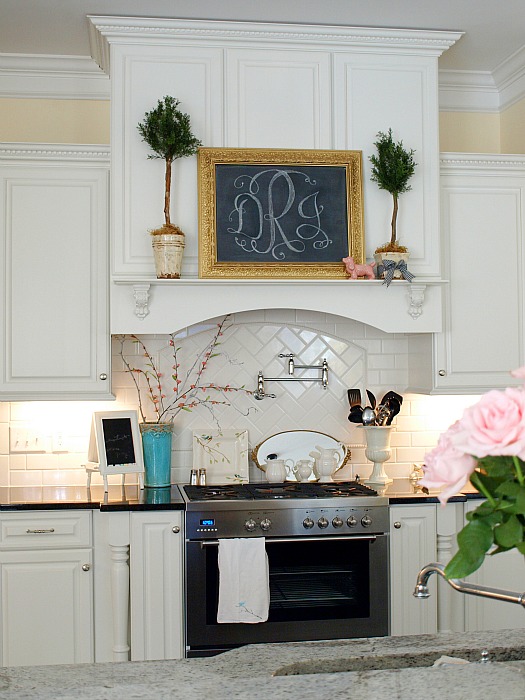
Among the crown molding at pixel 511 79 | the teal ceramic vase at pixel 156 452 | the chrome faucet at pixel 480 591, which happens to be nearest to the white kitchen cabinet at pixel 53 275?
the teal ceramic vase at pixel 156 452

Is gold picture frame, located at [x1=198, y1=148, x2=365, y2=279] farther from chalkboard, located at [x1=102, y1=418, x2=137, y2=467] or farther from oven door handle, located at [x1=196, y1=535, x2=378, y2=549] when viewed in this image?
oven door handle, located at [x1=196, y1=535, x2=378, y2=549]

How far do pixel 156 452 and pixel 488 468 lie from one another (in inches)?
109

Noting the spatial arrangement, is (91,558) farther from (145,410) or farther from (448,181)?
(448,181)

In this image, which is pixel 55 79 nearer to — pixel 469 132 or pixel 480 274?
pixel 469 132

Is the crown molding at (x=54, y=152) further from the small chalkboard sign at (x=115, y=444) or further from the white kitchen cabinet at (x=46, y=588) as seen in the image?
the white kitchen cabinet at (x=46, y=588)

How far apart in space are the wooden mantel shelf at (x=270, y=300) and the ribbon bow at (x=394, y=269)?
1.4 inches

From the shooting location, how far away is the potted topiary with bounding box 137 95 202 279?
11.5ft

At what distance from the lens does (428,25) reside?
371 centimetres

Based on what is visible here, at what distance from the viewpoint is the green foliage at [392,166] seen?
12.0ft

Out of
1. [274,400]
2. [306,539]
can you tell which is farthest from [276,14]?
[306,539]

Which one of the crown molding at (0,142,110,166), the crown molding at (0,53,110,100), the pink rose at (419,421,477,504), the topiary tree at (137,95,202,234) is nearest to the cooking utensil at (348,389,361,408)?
the topiary tree at (137,95,202,234)

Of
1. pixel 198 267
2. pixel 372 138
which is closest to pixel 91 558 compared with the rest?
pixel 198 267

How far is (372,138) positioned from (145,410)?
165cm

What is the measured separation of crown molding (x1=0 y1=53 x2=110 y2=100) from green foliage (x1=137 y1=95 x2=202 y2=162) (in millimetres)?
667
